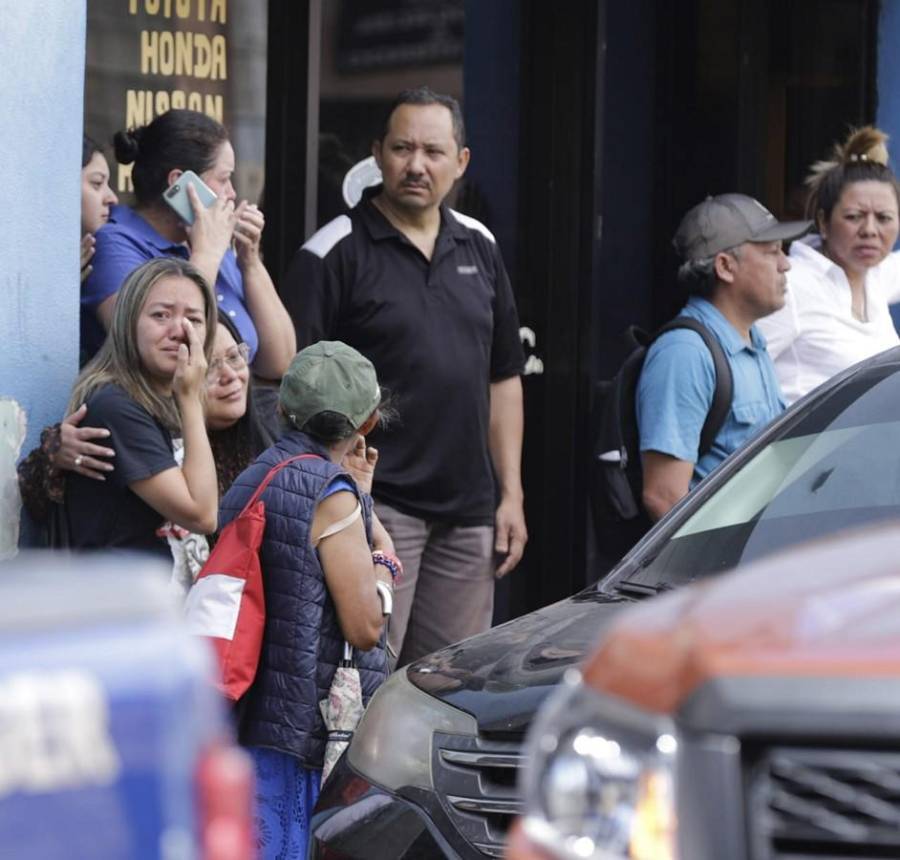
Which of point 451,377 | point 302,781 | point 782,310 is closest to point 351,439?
point 302,781

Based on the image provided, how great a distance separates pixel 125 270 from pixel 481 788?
2688 mm

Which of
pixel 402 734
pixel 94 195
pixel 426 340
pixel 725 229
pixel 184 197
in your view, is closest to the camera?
pixel 402 734

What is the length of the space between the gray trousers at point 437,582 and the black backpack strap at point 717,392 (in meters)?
1.00

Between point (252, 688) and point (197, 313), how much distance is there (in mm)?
A: 1049

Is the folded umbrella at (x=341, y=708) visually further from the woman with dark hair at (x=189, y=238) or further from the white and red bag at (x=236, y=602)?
the woman with dark hair at (x=189, y=238)

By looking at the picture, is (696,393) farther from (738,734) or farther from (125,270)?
(738,734)

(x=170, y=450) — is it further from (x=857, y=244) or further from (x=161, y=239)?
(x=857, y=244)

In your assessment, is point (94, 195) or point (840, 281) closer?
point (94, 195)

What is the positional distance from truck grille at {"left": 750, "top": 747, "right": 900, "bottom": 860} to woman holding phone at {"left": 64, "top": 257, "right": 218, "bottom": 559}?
Result: 3.18 meters

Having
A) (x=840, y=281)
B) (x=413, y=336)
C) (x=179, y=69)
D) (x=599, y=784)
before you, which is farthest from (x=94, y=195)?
(x=599, y=784)

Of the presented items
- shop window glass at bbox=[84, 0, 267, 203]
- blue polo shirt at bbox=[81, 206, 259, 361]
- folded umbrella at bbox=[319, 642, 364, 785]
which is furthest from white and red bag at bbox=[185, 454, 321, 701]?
shop window glass at bbox=[84, 0, 267, 203]

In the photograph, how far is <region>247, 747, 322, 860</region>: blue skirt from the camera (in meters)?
4.98

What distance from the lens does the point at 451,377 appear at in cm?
678

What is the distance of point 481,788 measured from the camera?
154 inches
